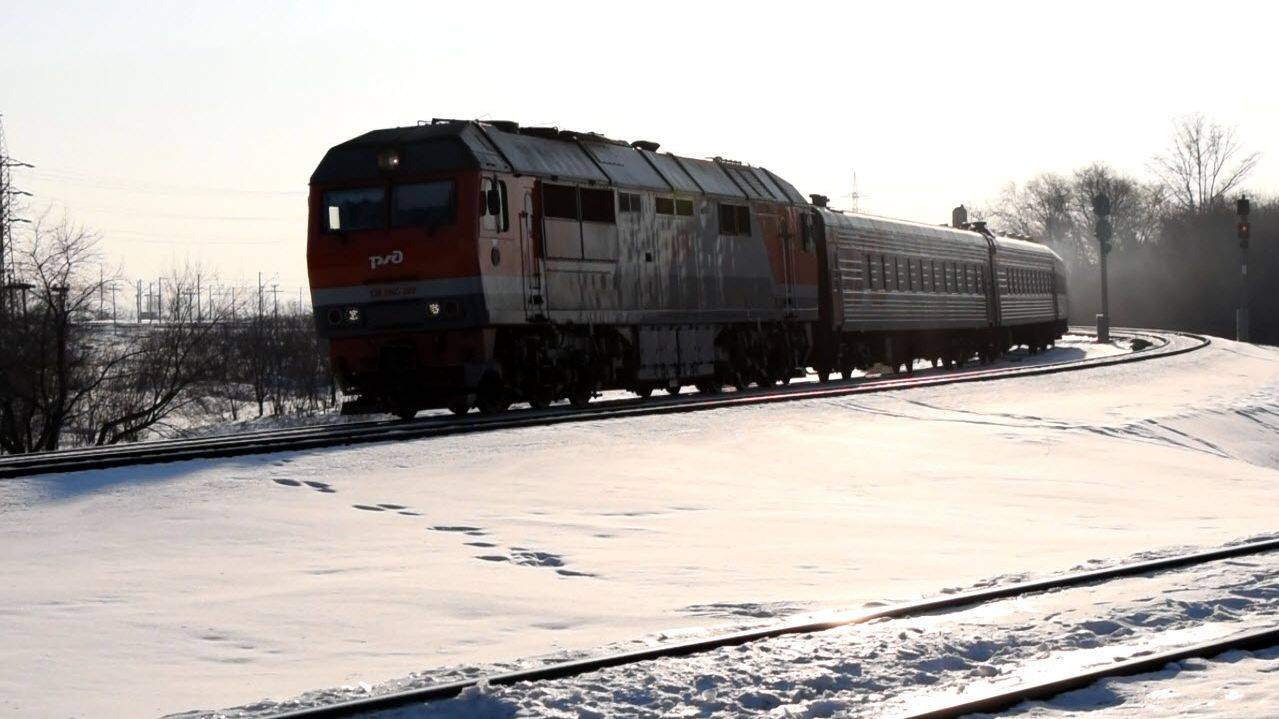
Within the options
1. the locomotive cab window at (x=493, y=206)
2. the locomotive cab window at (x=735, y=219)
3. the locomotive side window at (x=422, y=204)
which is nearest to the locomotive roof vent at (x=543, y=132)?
the locomotive cab window at (x=493, y=206)

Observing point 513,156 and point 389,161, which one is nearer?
point 389,161

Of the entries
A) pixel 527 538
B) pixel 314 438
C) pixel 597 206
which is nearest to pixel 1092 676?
pixel 527 538

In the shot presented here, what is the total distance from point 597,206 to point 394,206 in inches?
127

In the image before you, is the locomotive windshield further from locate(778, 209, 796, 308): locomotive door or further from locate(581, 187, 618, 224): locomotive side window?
locate(778, 209, 796, 308): locomotive door

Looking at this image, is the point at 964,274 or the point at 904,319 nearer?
the point at 904,319

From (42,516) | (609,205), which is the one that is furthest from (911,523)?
(609,205)

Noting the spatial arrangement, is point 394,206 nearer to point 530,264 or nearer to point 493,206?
point 493,206

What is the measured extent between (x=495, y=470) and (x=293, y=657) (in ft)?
19.8

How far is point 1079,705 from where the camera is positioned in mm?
6270

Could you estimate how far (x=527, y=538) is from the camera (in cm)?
1055

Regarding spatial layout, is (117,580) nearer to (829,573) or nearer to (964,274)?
(829,573)

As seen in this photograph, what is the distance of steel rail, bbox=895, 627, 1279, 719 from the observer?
6.02 metres

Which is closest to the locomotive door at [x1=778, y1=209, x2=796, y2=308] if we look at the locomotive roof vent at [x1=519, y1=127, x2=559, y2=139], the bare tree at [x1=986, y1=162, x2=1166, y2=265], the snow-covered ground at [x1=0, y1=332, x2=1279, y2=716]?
the locomotive roof vent at [x1=519, y1=127, x2=559, y2=139]

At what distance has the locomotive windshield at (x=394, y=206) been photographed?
1817 cm
